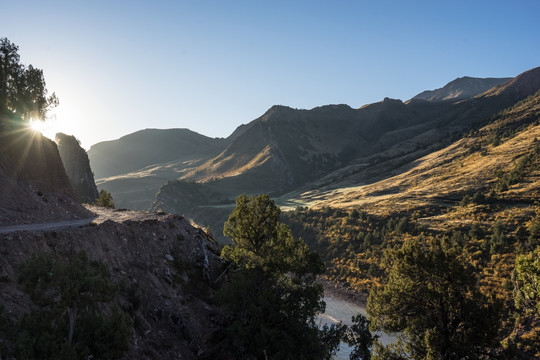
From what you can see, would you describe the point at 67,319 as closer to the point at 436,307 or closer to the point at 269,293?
the point at 269,293

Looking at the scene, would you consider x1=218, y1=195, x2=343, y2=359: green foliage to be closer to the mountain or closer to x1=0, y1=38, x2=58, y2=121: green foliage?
x1=0, y1=38, x2=58, y2=121: green foliage

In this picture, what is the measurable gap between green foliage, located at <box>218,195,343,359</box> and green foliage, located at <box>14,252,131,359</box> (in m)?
12.7

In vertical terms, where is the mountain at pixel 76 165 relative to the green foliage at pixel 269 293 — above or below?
above

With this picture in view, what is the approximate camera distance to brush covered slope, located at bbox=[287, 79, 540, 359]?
179ft

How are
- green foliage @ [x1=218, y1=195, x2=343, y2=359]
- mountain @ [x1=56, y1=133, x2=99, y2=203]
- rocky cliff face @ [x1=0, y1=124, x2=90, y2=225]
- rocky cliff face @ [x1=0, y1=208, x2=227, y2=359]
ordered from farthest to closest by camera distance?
mountain @ [x1=56, y1=133, x2=99, y2=203], rocky cliff face @ [x1=0, y1=124, x2=90, y2=225], green foliage @ [x1=218, y1=195, x2=343, y2=359], rocky cliff face @ [x1=0, y1=208, x2=227, y2=359]

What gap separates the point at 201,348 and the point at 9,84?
5957 cm

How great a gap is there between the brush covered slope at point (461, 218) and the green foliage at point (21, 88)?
6797 cm

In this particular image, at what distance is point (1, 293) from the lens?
15.7 m

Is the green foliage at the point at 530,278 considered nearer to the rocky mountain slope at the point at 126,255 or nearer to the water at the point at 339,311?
the rocky mountain slope at the point at 126,255

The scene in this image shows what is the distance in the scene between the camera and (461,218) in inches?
2980

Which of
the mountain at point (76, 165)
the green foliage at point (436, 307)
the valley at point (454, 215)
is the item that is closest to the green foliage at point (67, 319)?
the green foliage at point (436, 307)

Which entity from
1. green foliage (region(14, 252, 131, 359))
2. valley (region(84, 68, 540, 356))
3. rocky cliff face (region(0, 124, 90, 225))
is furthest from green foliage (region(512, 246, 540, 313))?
rocky cliff face (region(0, 124, 90, 225))

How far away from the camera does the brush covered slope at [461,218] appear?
54562mm

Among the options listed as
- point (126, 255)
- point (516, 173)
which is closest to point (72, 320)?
point (126, 255)
